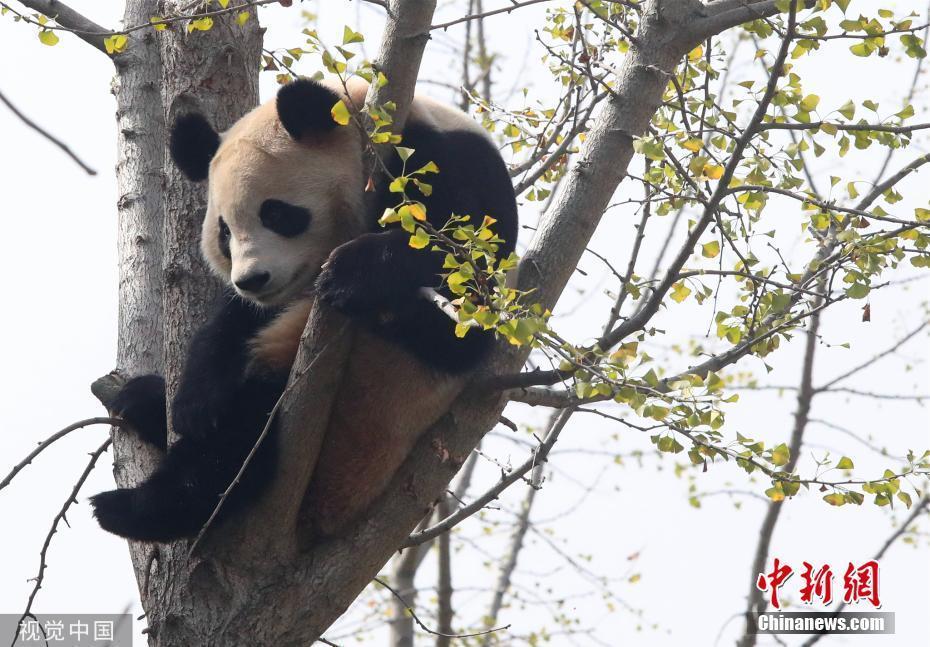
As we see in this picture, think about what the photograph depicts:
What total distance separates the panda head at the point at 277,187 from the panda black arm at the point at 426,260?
1.52ft

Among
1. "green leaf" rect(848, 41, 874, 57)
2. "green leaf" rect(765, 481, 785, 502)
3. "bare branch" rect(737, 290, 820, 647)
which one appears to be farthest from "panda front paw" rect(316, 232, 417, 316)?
"bare branch" rect(737, 290, 820, 647)

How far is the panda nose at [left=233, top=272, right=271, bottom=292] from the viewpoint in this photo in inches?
157

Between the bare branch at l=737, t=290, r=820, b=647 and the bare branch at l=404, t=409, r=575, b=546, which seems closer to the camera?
the bare branch at l=404, t=409, r=575, b=546

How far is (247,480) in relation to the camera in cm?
358

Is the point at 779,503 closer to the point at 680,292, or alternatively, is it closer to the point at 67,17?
the point at 680,292

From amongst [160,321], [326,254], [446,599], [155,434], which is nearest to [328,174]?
[326,254]

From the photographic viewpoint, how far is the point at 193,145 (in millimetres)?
4340

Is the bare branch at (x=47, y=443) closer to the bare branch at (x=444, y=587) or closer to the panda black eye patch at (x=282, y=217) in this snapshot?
the panda black eye patch at (x=282, y=217)

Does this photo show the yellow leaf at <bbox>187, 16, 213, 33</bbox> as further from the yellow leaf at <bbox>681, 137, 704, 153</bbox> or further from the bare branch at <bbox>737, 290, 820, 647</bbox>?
the bare branch at <bbox>737, 290, 820, 647</bbox>

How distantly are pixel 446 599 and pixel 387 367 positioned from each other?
4.21 meters

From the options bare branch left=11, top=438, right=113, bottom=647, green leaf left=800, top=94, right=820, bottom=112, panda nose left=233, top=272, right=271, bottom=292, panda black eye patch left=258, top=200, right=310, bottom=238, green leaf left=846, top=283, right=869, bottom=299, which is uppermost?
panda black eye patch left=258, top=200, right=310, bottom=238

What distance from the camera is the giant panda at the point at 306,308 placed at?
143 inches

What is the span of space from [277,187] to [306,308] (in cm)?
60

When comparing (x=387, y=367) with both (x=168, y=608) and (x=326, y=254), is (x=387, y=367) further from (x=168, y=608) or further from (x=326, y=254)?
(x=168, y=608)
